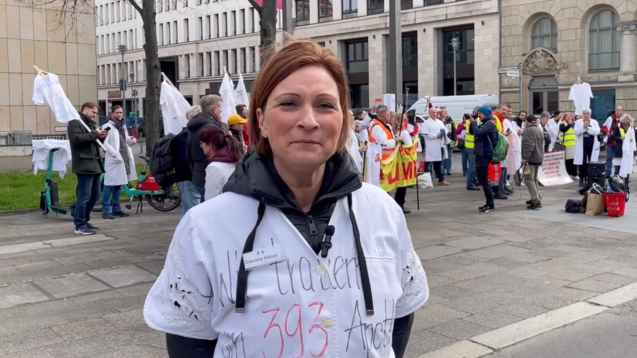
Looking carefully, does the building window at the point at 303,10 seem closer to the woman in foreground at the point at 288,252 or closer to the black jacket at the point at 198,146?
the black jacket at the point at 198,146

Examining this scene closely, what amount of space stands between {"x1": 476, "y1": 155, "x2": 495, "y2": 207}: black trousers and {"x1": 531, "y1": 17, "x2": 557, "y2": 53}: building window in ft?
103

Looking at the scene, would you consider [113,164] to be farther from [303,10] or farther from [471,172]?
[303,10]

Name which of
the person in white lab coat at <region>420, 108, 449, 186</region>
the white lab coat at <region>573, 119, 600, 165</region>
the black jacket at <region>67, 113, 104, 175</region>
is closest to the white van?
the person in white lab coat at <region>420, 108, 449, 186</region>

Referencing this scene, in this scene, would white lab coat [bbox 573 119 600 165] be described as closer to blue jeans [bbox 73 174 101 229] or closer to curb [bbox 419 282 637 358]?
curb [bbox 419 282 637 358]

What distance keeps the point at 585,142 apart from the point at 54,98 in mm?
12566

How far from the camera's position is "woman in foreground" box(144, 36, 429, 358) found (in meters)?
1.93

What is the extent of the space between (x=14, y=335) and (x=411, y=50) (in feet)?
156

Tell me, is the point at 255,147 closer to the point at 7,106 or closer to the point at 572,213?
the point at 572,213

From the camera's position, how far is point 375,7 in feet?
171

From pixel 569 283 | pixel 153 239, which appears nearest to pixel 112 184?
pixel 153 239

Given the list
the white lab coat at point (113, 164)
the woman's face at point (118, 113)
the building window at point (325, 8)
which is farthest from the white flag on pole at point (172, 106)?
the building window at point (325, 8)

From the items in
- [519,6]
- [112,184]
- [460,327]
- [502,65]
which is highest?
[519,6]

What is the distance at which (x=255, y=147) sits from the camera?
85.0 inches

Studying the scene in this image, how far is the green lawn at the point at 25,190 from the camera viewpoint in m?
13.4
